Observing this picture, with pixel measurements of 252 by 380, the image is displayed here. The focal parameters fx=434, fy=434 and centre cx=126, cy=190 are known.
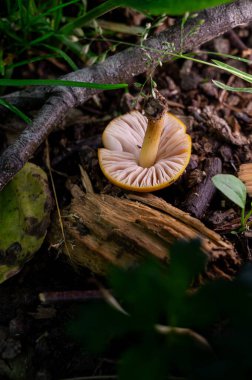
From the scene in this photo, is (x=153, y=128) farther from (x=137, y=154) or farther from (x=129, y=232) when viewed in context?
(x=129, y=232)

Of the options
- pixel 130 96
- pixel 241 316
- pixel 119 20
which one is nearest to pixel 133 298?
pixel 241 316

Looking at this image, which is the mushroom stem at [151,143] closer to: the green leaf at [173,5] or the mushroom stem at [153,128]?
the mushroom stem at [153,128]

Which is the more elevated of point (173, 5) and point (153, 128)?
point (173, 5)

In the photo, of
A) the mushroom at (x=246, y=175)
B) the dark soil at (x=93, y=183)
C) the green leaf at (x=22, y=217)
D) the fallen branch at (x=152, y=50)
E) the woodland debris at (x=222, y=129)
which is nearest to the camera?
the dark soil at (x=93, y=183)

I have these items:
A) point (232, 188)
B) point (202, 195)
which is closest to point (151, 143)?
point (202, 195)

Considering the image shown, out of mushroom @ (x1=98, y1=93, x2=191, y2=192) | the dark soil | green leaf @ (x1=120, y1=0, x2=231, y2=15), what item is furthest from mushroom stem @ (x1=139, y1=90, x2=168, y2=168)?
green leaf @ (x1=120, y1=0, x2=231, y2=15)

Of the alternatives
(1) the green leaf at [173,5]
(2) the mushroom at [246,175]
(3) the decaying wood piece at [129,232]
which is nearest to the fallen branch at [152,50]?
(1) the green leaf at [173,5]
